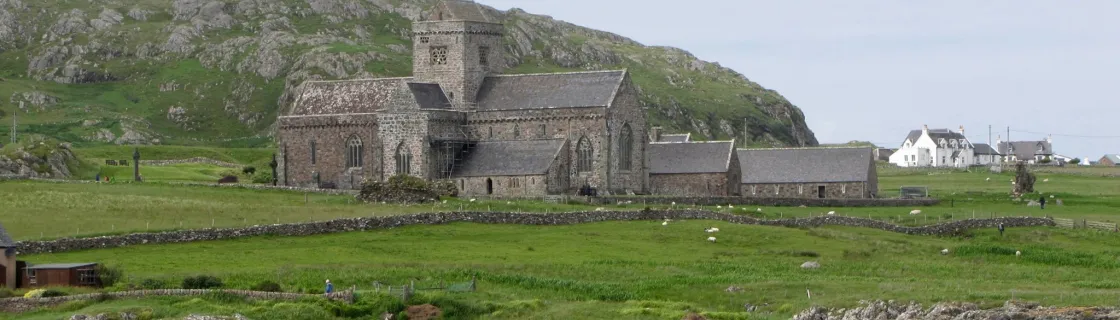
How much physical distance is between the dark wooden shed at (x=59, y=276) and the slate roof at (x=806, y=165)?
60.5 meters

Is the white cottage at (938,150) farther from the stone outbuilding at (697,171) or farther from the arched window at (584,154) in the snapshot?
the arched window at (584,154)

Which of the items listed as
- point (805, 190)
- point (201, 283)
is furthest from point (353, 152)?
point (201, 283)

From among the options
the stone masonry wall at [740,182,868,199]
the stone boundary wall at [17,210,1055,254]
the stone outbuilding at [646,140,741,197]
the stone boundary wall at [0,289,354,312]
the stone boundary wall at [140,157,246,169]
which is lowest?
the stone boundary wall at [0,289,354,312]

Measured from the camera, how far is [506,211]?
A: 81625 mm

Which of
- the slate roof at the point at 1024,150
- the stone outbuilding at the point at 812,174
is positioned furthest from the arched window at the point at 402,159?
the slate roof at the point at 1024,150

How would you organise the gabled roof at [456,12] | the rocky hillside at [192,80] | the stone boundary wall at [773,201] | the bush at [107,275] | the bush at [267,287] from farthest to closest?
the rocky hillside at [192,80] < the gabled roof at [456,12] < the stone boundary wall at [773,201] < the bush at [107,275] < the bush at [267,287]

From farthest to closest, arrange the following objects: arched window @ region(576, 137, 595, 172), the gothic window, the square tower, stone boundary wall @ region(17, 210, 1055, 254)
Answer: the gothic window, the square tower, arched window @ region(576, 137, 595, 172), stone boundary wall @ region(17, 210, 1055, 254)

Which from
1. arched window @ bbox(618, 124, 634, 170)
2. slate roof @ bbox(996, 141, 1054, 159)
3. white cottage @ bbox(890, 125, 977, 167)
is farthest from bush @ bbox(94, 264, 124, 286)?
slate roof @ bbox(996, 141, 1054, 159)

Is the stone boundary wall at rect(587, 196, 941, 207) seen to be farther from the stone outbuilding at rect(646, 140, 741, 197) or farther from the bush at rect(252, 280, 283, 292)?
the bush at rect(252, 280, 283, 292)

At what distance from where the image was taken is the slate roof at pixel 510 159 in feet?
326

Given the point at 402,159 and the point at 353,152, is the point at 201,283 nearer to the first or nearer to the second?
the point at 402,159

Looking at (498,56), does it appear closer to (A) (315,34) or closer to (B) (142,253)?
(B) (142,253)

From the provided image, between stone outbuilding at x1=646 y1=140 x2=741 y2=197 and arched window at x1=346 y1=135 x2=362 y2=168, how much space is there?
16.9 metres

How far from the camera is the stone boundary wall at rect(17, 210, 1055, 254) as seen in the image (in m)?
64.8
